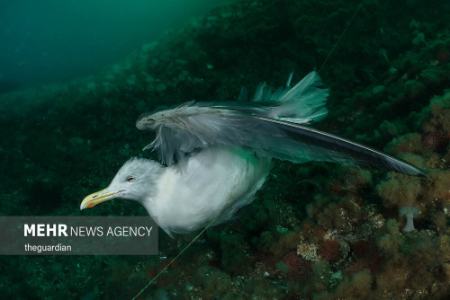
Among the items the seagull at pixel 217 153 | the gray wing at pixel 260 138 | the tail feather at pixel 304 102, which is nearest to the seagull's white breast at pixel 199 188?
the seagull at pixel 217 153

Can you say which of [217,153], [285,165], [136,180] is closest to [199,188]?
[217,153]

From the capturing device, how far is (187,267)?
350 centimetres

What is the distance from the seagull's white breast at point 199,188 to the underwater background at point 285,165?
30.9 inches

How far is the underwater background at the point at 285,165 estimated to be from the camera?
9.50ft

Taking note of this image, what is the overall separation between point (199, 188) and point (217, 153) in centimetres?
25

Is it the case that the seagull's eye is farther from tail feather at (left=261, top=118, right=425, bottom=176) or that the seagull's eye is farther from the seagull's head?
tail feather at (left=261, top=118, right=425, bottom=176)

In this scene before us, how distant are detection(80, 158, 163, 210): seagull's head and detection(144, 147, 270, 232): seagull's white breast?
0.15ft

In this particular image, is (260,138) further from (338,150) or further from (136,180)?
(136,180)

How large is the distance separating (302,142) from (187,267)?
1.86m

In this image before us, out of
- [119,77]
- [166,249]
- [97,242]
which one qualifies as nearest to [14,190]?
[97,242]

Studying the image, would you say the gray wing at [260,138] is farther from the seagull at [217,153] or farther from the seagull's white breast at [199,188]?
the seagull's white breast at [199,188]

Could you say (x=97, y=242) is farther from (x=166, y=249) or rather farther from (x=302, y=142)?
(x=302, y=142)

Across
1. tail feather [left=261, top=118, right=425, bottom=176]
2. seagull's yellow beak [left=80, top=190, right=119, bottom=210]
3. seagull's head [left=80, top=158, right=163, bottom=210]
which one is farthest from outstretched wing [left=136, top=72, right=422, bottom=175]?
seagull's yellow beak [left=80, top=190, right=119, bottom=210]

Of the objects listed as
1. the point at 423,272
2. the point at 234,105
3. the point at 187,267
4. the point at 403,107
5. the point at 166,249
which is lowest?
the point at 166,249
